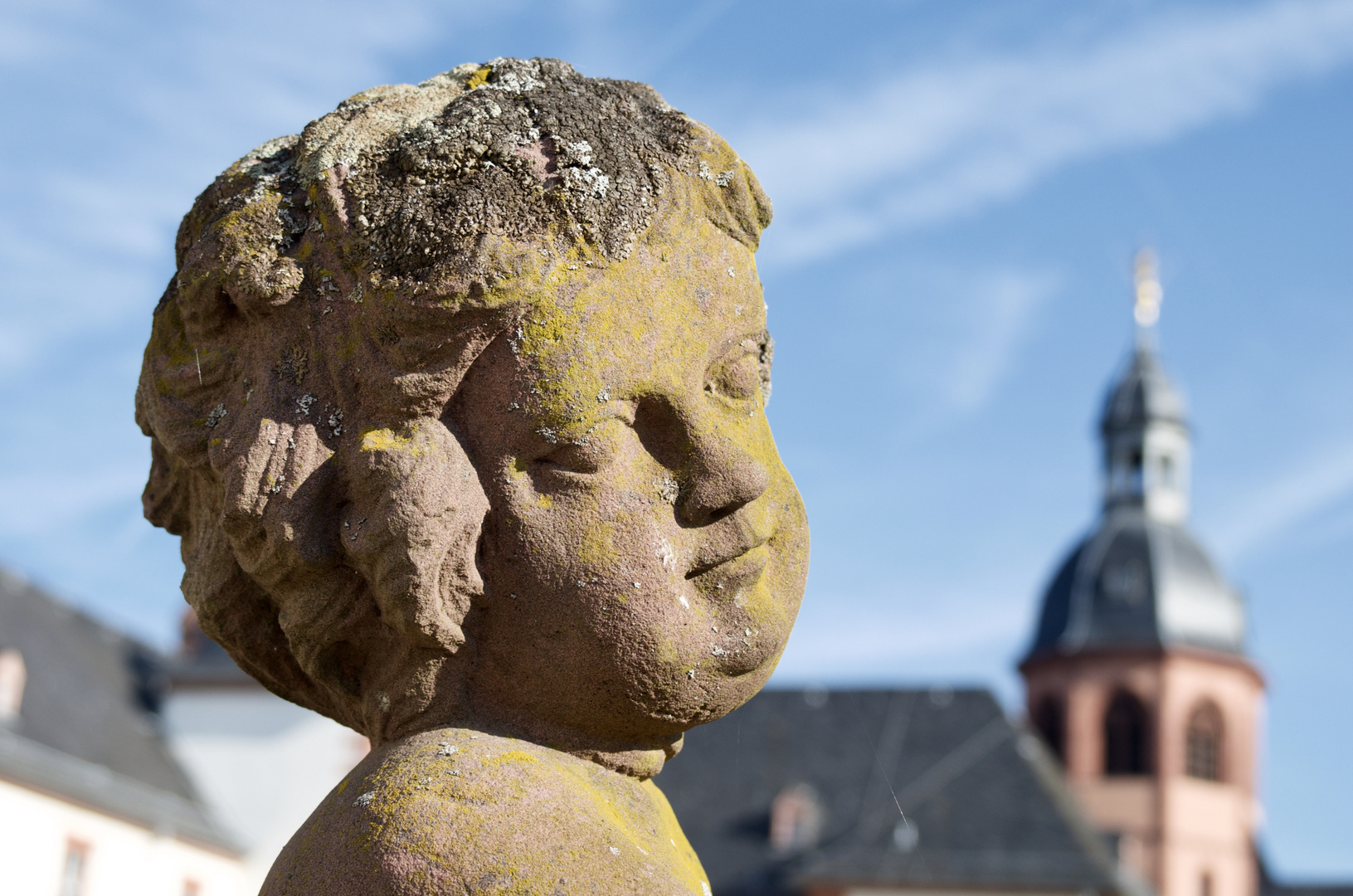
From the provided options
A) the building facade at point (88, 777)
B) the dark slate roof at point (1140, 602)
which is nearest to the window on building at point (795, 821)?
the building facade at point (88, 777)

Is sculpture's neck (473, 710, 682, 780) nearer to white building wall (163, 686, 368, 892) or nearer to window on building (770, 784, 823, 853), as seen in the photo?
white building wall (163, 686, 368, 892)

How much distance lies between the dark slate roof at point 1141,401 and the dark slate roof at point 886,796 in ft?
60.0

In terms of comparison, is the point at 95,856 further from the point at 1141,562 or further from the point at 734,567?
the point at 1141,562

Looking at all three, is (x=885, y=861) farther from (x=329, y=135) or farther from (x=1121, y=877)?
(x=329, y=135)

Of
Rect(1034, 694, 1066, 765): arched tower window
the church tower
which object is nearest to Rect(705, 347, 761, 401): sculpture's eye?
the church tower

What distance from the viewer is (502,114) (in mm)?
2973

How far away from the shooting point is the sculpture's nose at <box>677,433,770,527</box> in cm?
295

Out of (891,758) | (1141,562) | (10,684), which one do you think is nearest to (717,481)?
(10,684)

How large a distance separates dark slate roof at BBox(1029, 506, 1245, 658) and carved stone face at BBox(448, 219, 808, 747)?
1977 inches

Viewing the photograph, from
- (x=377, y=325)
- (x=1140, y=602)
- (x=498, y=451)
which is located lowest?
(x=498, y=451)

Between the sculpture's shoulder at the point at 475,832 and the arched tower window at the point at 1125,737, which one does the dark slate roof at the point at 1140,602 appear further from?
the sculpture's shoulder at the point at 475,832

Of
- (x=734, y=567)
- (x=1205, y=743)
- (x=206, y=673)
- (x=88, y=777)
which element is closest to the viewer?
(x=734, y=567)

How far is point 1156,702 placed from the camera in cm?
5041

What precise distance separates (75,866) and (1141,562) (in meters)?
35.6
